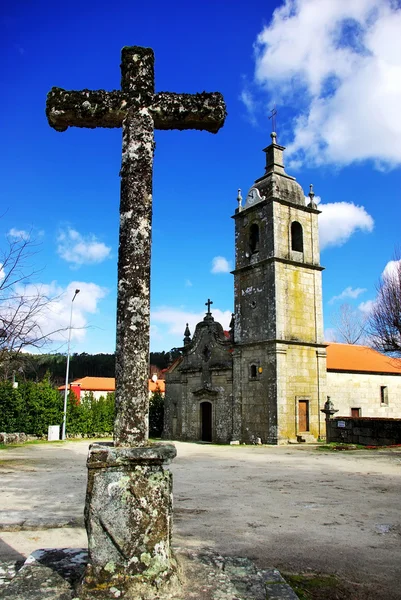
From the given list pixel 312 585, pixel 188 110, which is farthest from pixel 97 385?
pixel 188 110

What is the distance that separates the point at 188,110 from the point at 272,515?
18.9 ft

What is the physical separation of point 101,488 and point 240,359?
72.7ft

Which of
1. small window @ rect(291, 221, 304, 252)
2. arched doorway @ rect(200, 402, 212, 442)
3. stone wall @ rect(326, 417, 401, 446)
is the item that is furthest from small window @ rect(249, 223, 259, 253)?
stone wall @ rect(326, 417, 401, 446)

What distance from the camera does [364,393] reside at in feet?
91.1

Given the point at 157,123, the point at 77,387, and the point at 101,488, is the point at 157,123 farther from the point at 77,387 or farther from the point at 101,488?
the point at 77,387

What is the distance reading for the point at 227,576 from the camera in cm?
348

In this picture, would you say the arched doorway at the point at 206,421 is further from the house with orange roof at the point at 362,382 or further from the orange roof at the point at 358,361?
the orange roof at the point at 358,361

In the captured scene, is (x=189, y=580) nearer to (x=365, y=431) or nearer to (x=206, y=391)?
(x=365, y=431)

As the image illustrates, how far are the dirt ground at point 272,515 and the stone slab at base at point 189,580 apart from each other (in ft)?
2.59

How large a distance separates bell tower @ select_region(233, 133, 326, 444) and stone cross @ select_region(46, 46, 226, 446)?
19483mm

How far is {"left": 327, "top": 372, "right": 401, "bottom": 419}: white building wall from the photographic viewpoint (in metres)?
26.4

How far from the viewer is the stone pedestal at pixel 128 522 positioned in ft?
10.4

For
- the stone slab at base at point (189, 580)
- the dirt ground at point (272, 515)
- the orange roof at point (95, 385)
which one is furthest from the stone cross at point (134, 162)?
the orange roof at point (95, 385)

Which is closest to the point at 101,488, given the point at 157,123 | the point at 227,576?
the point at 227,576
